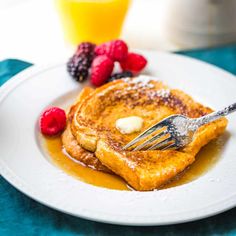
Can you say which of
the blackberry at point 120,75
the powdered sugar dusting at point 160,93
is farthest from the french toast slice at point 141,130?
the blackberry at point 120,75

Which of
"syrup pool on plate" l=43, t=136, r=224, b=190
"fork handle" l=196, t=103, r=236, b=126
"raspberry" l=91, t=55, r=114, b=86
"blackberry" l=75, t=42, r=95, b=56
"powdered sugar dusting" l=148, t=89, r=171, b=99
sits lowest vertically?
"syrup pool on plate" l=43, t=136, r=224, b=190

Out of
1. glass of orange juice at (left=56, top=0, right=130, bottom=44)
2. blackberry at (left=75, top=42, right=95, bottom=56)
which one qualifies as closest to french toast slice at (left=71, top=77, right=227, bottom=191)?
blackberry at (left=75, top=42, right=95, bottom=56)

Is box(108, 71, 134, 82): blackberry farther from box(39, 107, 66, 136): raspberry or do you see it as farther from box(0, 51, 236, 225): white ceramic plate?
box(39, 107, 66, 136): raspberry

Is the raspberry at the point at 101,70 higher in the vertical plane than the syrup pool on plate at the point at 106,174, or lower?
higher

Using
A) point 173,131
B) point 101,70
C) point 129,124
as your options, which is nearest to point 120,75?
point 101,70

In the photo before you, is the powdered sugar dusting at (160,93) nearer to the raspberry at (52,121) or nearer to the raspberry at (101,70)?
the raspberry at (101,70)

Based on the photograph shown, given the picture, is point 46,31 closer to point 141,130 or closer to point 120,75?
point 120,75

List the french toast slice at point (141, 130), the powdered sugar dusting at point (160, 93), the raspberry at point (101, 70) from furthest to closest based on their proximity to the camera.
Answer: the raspberry at point (101, 70) → the powdered sugar dusting at point (160, 93) → the french toast slice at point (141, 130)
